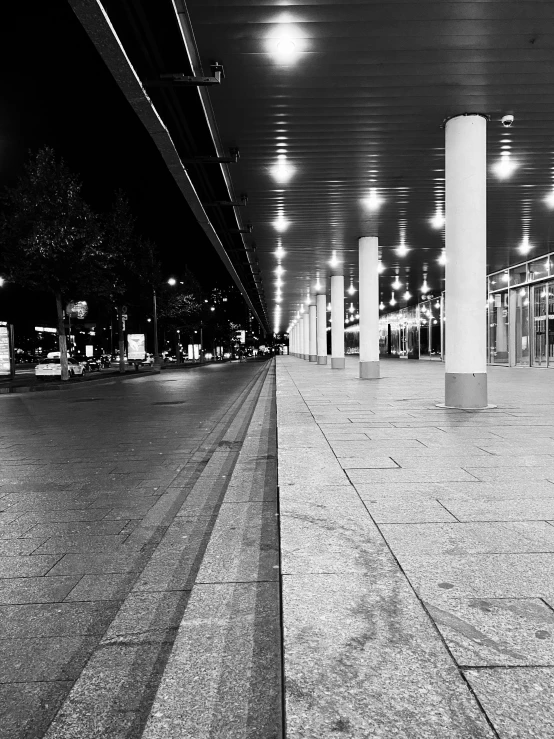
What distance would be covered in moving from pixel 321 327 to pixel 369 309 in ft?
77.2

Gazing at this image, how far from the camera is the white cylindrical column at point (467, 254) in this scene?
11.0m

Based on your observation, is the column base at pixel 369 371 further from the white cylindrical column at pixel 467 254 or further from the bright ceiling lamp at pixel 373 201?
the white cylindrical column at pixel 467 254

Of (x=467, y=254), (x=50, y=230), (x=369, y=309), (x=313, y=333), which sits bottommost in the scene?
(x=313, y=333)

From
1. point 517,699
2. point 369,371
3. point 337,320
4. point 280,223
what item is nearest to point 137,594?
point 517,699

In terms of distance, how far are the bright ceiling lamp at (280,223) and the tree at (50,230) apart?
9813 mm

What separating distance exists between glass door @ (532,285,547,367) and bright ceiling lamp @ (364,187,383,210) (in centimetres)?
1519

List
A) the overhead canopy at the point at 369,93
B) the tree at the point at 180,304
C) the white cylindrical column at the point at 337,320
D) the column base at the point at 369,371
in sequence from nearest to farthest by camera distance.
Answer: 1. the overhead canopy at the point at 369,93
2. the column base at the point at 369,371
3. the white cylindrical column at the point at 337,320
4. the tree at the point at 180,304

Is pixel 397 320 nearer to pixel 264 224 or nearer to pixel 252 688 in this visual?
pixel 264 224

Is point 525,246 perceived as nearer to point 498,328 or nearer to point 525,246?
point 525,246

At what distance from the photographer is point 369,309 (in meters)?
22.2

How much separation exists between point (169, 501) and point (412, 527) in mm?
2566

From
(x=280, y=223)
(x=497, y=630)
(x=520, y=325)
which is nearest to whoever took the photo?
(x=497, y=630)

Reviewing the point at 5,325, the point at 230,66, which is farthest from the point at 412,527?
the point at 5,325

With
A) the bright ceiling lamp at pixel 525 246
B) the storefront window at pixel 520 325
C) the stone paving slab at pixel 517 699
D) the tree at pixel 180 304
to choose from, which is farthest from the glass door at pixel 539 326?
the stone paving slab at pixel 517 699
